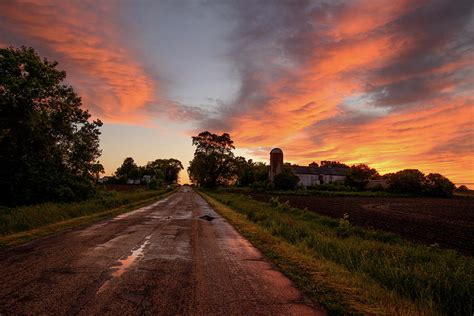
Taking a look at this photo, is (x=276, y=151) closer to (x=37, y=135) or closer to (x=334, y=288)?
(x=37, y=135)

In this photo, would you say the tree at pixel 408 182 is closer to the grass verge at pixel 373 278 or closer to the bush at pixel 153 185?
the bush at pixel 153 185

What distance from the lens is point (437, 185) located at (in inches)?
3140

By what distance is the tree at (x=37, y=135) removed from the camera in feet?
64.4

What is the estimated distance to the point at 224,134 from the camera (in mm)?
90375

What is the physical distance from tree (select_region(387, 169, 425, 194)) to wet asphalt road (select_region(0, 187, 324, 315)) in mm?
84826

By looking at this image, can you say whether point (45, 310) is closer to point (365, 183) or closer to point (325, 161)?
point (365, 183)

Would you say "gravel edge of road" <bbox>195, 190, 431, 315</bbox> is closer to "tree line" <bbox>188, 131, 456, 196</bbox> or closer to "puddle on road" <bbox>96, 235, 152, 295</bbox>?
"puddle on road" <bbox>96, 235, 152, 295</bbox>

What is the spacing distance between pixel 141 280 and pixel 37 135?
63.3 feet

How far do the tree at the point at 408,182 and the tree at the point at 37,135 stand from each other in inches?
3199

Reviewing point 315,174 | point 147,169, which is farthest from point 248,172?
point 147,169

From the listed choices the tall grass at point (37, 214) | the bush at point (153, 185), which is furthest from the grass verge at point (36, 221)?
the bush at point (153, 185)

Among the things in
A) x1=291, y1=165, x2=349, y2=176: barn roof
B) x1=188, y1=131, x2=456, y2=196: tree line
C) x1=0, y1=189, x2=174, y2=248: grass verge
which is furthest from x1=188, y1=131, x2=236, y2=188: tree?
x1=0, y1=189, x2=174, y2=248: grass verge

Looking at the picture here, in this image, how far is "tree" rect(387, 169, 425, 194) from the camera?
81169 mm

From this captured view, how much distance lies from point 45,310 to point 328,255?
784cm
